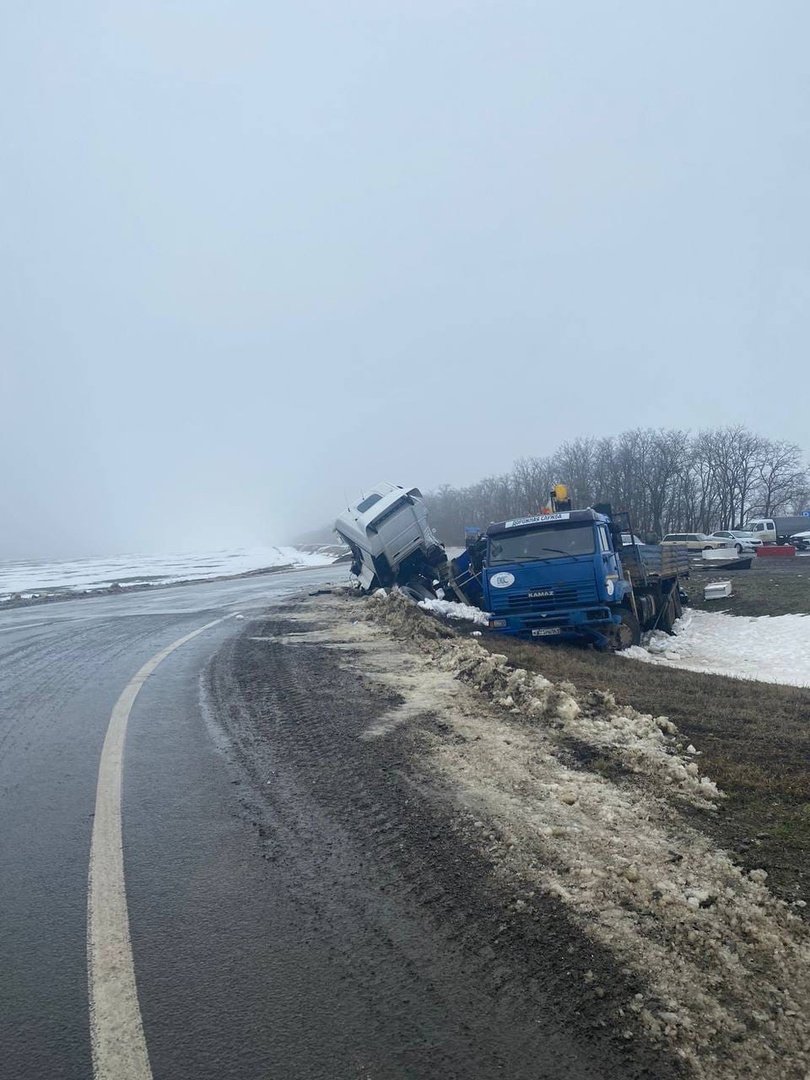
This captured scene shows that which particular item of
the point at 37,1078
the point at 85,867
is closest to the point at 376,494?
the point at 85,867

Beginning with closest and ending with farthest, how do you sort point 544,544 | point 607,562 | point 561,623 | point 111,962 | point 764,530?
point 111,962 → point 561,623 → point 607,562 → point 544,544 → point 764,530

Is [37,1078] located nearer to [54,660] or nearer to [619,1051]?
[619,1051]

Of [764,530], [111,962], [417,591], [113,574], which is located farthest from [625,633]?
[113,574]

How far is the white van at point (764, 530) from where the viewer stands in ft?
169

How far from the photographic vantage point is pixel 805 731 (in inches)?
251

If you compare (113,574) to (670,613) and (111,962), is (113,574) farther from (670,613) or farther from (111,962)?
(111,962)

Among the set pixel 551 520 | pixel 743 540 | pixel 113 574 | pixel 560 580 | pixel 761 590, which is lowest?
pixel 761 590

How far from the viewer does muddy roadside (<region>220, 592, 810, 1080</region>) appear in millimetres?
2641

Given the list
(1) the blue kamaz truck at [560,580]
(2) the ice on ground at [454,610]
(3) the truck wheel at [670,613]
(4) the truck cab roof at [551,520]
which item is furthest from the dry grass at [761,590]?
(4) the truck cab roof at [551,520]

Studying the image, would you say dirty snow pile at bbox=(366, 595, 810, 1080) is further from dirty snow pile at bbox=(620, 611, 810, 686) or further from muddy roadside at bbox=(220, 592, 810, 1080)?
dirty snow pile at bbox=(620, 611, 810, 686)

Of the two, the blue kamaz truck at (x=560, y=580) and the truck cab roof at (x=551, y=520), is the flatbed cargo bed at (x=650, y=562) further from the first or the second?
the truck cab roof at (x=551, y=520)

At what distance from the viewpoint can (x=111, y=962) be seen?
312cm

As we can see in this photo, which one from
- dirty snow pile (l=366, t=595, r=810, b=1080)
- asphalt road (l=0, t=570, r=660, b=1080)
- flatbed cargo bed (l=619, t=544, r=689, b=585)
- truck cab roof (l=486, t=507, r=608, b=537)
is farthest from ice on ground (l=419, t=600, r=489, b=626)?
asphalt road (l=0, t=570, r=660, b=1080)

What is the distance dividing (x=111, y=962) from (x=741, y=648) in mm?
14105
